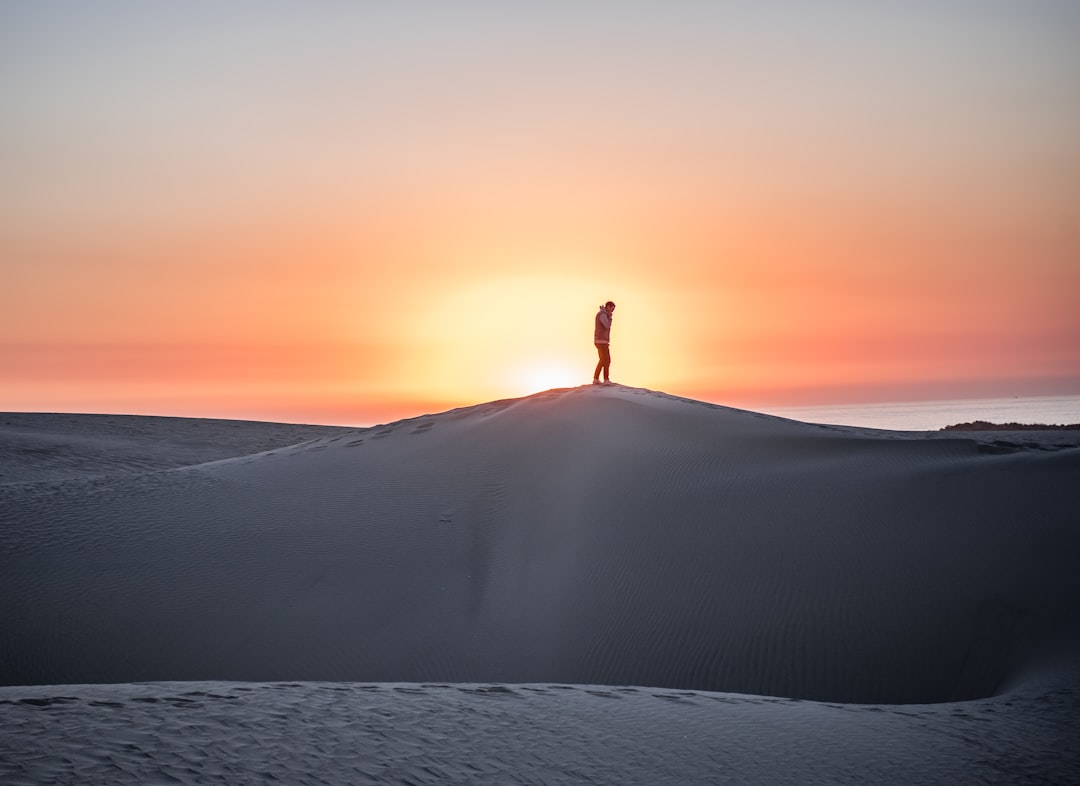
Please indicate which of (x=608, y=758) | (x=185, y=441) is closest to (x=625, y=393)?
(x=608, y=758)

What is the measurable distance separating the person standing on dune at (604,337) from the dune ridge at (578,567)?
3889 millimetres

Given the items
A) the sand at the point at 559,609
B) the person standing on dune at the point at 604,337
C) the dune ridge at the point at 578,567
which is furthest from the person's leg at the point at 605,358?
the dune ridge at the point at 578,567

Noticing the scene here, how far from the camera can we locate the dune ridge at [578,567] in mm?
5906

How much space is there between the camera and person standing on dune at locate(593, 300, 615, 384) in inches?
515

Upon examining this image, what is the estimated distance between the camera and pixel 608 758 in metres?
3.18

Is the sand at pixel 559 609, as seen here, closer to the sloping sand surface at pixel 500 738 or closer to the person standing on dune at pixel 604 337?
the sloping sand surface at pixel 500 738

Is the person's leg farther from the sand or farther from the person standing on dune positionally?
the sand

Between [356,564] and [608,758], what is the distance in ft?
15.1

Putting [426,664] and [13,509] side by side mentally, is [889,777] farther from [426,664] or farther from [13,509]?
[13,509]

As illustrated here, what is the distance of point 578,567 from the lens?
7164 millimetres

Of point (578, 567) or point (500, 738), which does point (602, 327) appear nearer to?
point (578, 567)

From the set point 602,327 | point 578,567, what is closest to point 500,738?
point 578,567

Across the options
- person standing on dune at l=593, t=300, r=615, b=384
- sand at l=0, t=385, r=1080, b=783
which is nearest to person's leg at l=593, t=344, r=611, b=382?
person standing on dune at l=593, t=300, r=615, b=384

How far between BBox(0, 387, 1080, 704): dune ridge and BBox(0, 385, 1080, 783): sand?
0.03 metres
